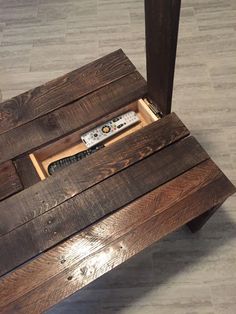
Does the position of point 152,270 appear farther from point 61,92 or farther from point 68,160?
point 61,92

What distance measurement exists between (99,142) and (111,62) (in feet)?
1.11

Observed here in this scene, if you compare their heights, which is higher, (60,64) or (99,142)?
(60,64)

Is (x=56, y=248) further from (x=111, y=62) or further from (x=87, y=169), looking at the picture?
(x=111, y=62)

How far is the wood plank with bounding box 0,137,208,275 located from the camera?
831 millimetres

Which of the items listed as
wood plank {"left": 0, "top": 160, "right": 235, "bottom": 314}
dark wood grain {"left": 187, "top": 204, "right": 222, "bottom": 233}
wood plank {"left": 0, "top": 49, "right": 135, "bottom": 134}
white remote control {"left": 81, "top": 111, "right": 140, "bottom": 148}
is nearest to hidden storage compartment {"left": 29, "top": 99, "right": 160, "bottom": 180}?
white remote control {"left": 81, "top": 111, "right": 140, "bottom": 148}

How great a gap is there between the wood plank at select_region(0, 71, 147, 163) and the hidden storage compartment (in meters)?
0.02

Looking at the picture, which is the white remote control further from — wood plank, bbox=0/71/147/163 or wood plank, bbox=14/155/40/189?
wood plank, bbox=14/155/40/189

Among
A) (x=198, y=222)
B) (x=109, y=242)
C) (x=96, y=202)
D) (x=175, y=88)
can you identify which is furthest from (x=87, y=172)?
(x=175, y=88)

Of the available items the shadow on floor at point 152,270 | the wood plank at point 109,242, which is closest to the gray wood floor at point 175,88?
the shadow on floor at point 152,270

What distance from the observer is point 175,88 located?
1.58 meters

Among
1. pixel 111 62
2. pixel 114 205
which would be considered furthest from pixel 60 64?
pixel 114 205

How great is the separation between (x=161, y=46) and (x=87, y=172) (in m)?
0.41

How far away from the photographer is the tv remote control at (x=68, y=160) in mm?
1000

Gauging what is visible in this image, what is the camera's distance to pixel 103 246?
2.68 feet
